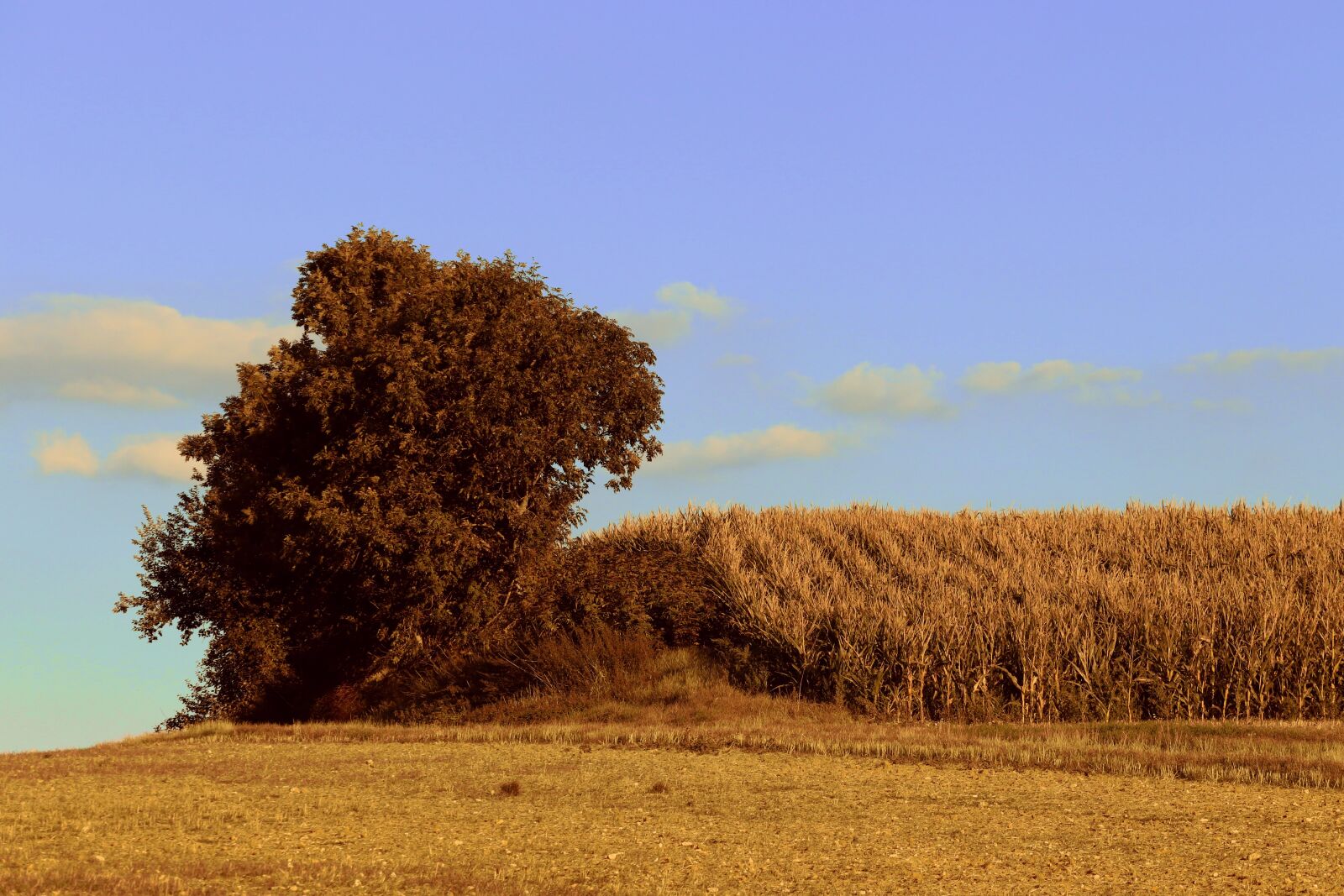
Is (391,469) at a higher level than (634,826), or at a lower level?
higher

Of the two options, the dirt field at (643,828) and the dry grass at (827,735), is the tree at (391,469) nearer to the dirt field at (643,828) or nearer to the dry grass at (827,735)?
the dry grass at (827,735)

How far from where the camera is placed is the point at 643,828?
594 inches

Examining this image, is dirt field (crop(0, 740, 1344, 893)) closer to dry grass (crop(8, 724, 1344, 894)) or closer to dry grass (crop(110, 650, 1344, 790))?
dry grass (crop(8, 724, 1344, 894))

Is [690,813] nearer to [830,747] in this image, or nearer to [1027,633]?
[830,747]

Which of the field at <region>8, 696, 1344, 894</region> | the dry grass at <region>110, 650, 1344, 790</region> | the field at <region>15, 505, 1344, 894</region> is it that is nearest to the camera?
the field at <region>8, 696, 1344, 894</region>

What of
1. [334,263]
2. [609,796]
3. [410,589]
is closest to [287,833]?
[609,796]

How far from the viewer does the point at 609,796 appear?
1772 cm

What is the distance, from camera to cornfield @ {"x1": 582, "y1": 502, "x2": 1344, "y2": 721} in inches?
1174

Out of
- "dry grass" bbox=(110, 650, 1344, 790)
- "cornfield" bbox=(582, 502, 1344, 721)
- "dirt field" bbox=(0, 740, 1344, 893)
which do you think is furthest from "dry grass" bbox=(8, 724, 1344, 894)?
"cornfield" bbox=(582, 502, 1344, 721)

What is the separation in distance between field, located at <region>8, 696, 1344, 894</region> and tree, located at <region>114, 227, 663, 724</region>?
5.32 metres

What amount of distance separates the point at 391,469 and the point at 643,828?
16091 millimetres

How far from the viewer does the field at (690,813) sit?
495 inches

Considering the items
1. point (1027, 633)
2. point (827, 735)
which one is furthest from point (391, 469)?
point (1027, 633)

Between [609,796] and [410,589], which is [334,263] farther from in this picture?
[609,796]
